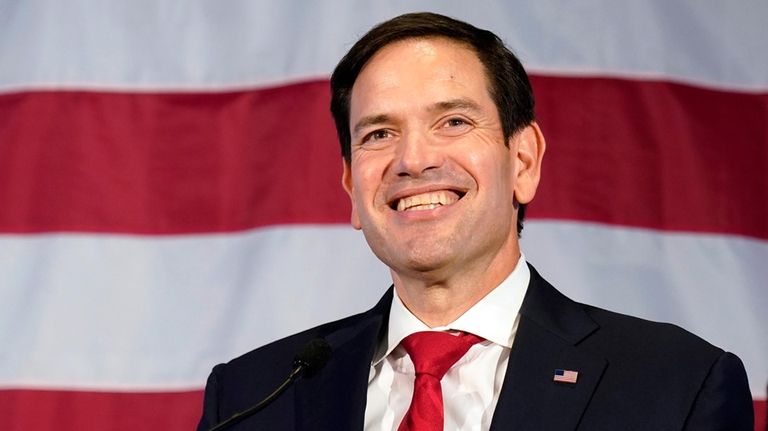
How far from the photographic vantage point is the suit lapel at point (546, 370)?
179 cm

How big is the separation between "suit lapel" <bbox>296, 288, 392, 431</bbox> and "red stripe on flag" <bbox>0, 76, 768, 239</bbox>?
29.9 inches

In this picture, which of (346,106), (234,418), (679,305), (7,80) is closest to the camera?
(234,418)

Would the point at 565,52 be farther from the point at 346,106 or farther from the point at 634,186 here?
the point at 346,106

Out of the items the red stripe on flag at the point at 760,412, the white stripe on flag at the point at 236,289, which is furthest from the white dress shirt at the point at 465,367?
the red stripe on flag at the point at 760,412

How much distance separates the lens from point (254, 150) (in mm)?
2863

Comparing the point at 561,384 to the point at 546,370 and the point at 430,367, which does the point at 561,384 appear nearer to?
the point at 546,370

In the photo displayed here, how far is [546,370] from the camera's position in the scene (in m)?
1.84

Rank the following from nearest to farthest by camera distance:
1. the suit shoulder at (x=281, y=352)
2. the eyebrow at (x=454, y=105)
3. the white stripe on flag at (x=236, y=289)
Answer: the eyebrow at (x=454, y=105), the suit shoulder at (x=281, y=352), the white stripe on flag at (x=236, y=289)

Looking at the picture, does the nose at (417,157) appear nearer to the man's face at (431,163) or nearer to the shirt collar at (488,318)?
the man's face at (431,163)

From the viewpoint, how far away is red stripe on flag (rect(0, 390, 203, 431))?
9.17 ft

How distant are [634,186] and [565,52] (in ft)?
1.09

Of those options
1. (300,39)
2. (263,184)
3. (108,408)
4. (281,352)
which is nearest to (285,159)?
(263,184)

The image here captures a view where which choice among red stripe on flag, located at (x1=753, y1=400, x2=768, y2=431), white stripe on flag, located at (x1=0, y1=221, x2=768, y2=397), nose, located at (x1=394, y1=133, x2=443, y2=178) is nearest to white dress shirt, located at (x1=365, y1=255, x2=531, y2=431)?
nose, located at (x1=394, y1=133, x2=443, y2=178)

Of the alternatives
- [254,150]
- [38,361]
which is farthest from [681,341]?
[38,361]
